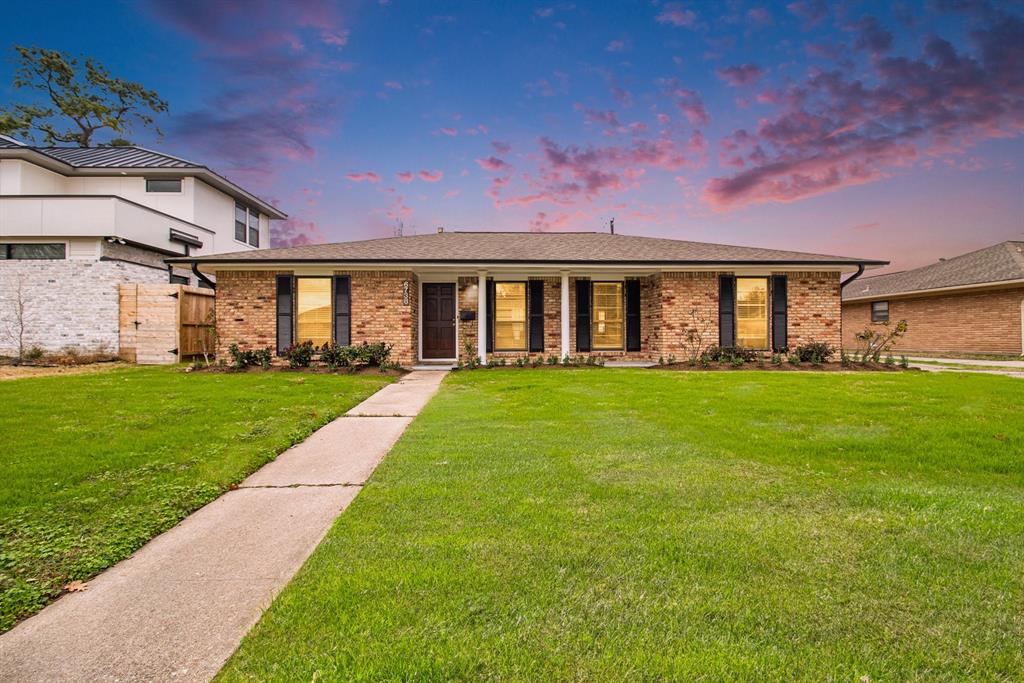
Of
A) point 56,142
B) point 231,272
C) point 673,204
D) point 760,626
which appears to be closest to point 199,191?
point 231,272

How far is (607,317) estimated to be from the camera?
13.7 m

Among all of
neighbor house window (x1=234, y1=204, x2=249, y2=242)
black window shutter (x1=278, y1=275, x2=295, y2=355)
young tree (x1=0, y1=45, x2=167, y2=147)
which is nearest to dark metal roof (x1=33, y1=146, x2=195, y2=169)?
neighbor house window (x1=234, y1=204, x2=249, y2=242)

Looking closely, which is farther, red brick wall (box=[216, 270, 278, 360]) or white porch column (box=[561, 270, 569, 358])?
white porch column (box=[561, 270, 569, 358])

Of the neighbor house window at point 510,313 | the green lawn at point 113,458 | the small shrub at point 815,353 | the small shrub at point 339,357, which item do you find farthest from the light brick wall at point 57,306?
the small shrub at point 815,353

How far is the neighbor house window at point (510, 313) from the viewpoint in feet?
44.1

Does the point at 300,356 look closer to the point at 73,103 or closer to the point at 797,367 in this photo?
the point at 797,367

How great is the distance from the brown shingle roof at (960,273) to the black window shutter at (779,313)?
32.5 feet

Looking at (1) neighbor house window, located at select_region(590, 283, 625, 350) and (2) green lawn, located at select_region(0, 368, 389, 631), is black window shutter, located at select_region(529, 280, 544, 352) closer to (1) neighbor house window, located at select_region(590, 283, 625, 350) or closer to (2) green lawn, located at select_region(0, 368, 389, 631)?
(1) neighbor house window, located at select_region(590, 283, 625, 350)

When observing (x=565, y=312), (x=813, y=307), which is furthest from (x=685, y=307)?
(x=813, y=307)

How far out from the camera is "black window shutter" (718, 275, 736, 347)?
12.8 m

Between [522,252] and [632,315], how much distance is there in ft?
12.3

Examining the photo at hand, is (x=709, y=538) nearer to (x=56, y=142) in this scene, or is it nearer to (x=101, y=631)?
(x=101, y=631)

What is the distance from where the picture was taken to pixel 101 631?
182 centimetres

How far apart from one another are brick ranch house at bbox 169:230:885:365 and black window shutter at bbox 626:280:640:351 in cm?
3
